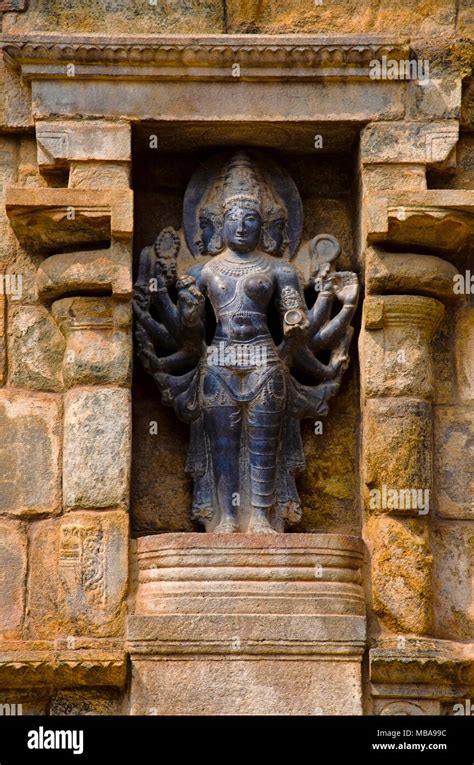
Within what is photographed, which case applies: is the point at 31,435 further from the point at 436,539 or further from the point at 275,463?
the point at 436,539

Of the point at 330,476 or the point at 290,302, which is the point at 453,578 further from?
the point at 290,302

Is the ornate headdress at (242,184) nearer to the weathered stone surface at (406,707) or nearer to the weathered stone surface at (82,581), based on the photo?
the weathered stone surface at (82,581)

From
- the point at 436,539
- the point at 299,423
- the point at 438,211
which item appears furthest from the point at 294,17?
the point at 436,539

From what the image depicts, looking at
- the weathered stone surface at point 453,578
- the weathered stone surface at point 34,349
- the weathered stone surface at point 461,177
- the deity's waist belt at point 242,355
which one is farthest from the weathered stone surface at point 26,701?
the weathered stone surface at point 461,177

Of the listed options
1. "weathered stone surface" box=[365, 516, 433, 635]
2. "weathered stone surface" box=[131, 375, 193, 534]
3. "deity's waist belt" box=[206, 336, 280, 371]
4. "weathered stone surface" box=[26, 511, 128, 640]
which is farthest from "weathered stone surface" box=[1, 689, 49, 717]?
"deity's waist belt" box=[206, 336, 280, 371]

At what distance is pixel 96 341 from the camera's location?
31.1ft

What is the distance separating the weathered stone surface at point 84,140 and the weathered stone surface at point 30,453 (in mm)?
1184

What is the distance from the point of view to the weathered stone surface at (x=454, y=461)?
9.52 metres

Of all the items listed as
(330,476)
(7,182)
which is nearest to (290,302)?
(330,476)

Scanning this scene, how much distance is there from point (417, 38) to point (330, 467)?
7.12ft

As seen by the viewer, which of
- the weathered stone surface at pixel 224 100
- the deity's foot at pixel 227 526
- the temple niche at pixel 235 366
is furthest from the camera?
the weathered stone surface at pixel 224 100

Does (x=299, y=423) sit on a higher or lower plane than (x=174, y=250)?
lower

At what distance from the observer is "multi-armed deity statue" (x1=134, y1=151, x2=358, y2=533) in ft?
31.2

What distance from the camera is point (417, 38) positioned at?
9734mm
